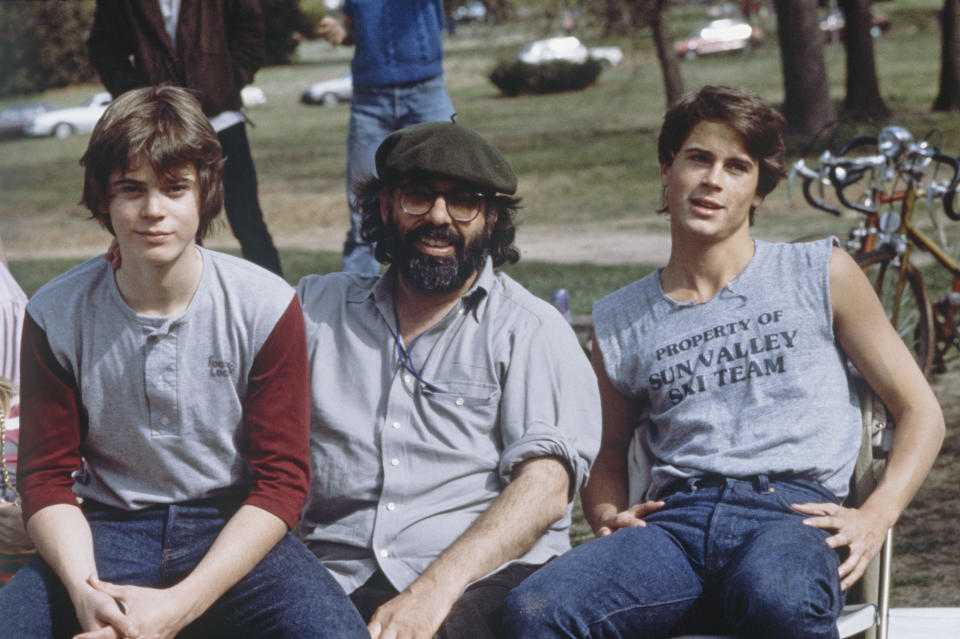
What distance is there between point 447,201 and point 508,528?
0.86 meters

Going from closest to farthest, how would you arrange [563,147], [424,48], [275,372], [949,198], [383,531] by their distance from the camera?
[275,372]
[383,531]
[949,198]
[424,48]
[563,147]

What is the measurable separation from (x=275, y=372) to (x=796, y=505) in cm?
125

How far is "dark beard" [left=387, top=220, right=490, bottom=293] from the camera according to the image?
3199 millimetres

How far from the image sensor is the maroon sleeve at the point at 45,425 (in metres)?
2.79

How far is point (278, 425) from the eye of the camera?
9.20 feet

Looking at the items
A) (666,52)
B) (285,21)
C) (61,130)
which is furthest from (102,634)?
(285,21)

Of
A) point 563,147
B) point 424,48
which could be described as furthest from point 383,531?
point 563,147

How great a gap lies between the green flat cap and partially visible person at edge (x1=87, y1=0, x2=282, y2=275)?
2917 millimetres

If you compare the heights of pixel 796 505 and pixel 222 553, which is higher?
pixel 222 553

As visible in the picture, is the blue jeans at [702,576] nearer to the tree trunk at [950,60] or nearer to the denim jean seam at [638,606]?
the denim jean seam at [638,606]

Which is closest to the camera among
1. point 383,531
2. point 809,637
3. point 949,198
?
point 809,637

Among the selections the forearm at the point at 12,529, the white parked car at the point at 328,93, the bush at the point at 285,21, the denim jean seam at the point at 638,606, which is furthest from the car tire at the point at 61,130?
the denim jean seam at the point at 638,606

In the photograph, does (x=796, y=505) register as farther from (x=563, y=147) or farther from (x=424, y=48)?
(x=563, y=147)

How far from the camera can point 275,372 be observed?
2818 mm
